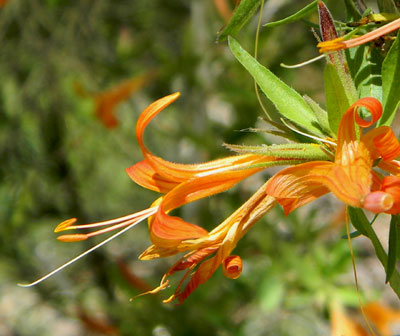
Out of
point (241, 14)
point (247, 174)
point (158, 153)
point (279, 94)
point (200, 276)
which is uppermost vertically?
point (241, 14)

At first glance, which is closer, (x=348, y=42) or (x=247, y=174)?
(x=348, y=42)

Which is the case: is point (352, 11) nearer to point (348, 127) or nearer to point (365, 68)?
point (365, 68)

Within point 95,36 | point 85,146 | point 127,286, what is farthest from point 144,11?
point 127,286

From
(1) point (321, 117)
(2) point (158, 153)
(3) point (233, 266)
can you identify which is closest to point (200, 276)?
(3) point (233, 266)

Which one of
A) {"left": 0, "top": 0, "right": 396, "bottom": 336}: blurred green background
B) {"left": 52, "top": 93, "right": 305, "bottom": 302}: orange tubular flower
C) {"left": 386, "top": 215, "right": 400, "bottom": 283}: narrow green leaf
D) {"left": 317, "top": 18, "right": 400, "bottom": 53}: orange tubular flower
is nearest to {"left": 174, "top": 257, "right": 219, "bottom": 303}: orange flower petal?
{"left": 52, "top": 93, "right": 305, "bottom": 302}: orange tubular flower

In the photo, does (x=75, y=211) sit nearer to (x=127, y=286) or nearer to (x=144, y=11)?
(x=127, y=286)

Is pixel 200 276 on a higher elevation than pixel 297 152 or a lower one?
lower

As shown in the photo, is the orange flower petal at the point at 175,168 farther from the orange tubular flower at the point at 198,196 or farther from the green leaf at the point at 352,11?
the green leaf at the point at 352,11
